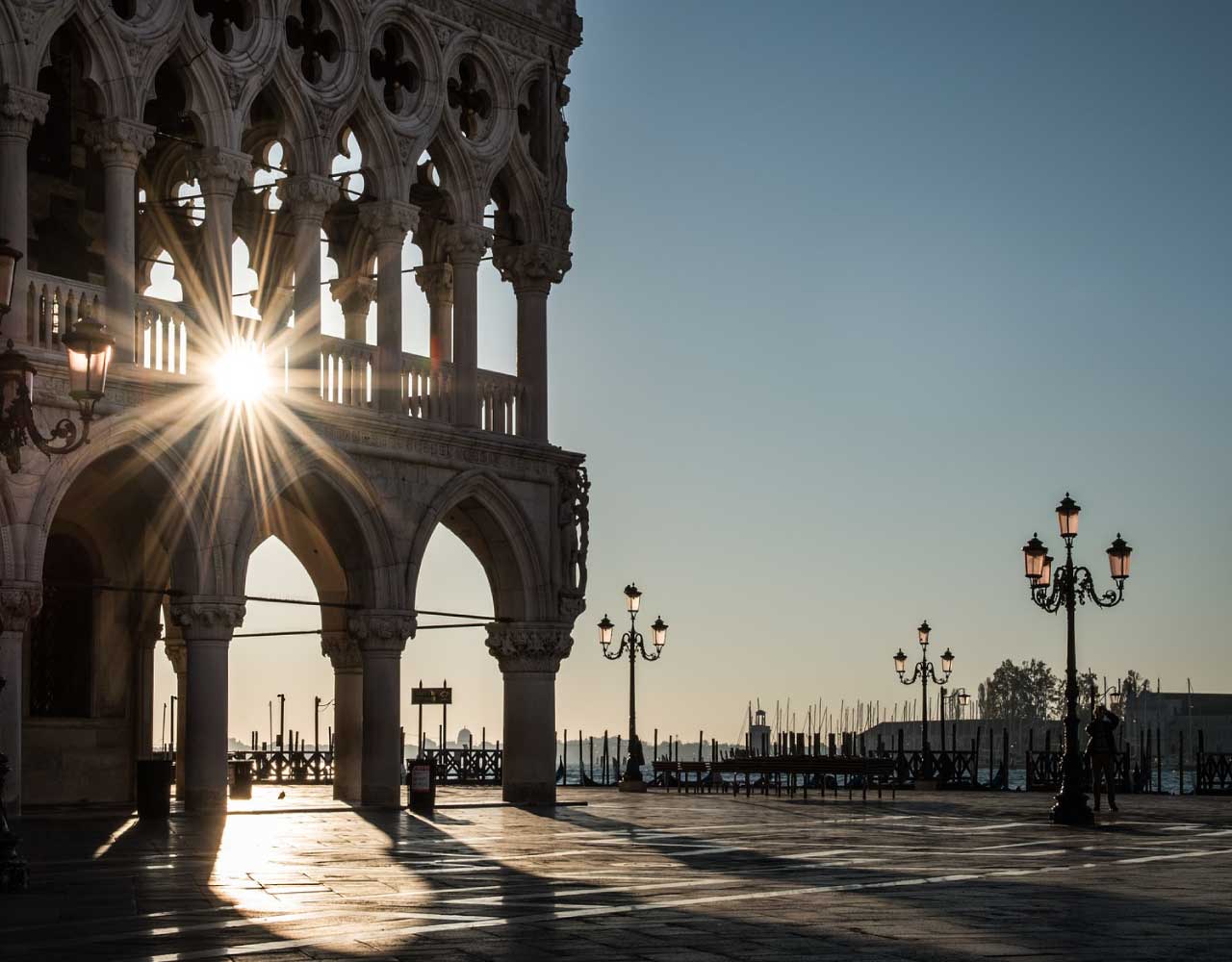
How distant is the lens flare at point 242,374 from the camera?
28219 mm

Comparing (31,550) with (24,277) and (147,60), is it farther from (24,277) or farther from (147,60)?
(147,60)

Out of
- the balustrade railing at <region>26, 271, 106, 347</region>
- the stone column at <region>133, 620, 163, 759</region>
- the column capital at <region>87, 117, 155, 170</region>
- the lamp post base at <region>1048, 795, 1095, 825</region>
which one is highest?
the column capital at <region>87, 117, 155, 170</region>

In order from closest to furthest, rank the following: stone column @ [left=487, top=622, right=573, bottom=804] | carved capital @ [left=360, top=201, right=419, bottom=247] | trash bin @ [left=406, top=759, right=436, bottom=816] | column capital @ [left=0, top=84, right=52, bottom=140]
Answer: column capital @ [left=0, top=84, right=52, bottom=140] < trash bin @ [left=406, top=759, right=436, bottom=816] < carved capital @ [left=360, top=201, right=419, bottom=247] < stone column @ [left=487, top=622, right=573, bottom=804]

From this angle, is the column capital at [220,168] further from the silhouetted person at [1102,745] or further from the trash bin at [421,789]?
the silhouetted person at [1102,745]

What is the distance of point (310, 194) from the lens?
99.1ft

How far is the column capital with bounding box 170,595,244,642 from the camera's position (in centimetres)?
2773

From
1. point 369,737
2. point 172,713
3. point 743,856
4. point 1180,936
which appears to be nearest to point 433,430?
point 369,737

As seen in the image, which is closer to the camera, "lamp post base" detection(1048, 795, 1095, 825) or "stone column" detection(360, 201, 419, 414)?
"lamp post base" detection(1048, 795, 1095, 825)

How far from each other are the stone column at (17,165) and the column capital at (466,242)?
26.1 ft

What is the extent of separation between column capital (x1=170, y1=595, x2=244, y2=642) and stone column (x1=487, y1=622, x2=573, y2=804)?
20.2 ft

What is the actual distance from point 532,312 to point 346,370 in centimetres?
468

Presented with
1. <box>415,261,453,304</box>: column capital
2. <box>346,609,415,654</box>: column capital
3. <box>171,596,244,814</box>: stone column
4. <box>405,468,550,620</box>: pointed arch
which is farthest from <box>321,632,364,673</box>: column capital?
<box>415,261,453,304</box>: column capital

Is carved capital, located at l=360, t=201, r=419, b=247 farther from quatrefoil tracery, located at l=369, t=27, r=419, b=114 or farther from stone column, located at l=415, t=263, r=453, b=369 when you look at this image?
stone column, located at l=415, t=263, r=453, b=369

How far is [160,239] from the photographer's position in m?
34.1
